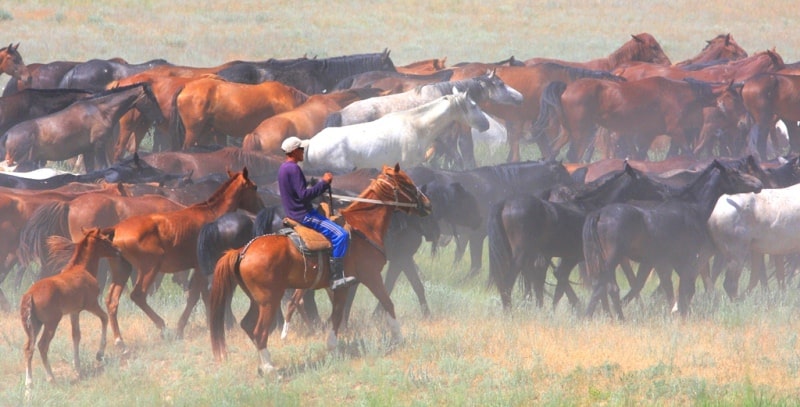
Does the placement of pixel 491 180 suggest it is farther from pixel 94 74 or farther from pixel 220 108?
pixel 94 74

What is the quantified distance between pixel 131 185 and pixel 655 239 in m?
5.66

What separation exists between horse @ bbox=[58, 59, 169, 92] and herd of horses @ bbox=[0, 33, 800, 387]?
1.5 inches

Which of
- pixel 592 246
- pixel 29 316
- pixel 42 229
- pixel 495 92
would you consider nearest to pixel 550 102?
pixel 495 92

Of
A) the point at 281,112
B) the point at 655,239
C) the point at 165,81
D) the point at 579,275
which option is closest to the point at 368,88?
the point at 281,112

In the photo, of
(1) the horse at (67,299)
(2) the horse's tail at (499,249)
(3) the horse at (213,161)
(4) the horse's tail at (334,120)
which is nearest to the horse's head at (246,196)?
(1) the horse at (67,299)

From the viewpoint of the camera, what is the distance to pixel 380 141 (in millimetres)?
16641

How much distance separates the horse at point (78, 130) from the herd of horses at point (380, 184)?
0.10 ft

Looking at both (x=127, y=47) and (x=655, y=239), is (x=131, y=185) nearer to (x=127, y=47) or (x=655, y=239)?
(x=655, y=239)

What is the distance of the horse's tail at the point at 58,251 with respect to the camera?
1092 centimetres

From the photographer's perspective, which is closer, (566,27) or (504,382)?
(504,382)

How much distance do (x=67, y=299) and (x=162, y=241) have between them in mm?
1465

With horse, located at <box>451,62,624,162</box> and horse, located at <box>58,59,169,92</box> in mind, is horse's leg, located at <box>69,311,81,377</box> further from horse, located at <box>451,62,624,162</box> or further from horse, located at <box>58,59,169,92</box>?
horse, located at <box>58,59,169,92</box>

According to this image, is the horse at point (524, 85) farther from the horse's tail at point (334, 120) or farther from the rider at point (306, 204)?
the rider at point (306, 204)

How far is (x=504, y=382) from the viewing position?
9.51 meters
